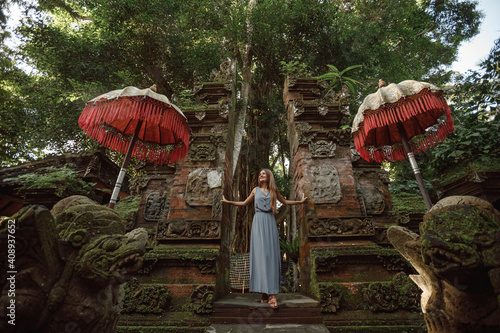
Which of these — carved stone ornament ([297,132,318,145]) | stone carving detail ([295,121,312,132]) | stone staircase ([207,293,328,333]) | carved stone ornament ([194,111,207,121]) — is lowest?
stone staircase ([207,293,328,333])

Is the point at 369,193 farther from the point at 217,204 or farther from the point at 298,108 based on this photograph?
the point at 217,204

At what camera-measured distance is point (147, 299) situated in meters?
3.24

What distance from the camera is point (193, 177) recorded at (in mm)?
4227

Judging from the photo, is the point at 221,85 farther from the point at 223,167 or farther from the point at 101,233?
the point at 101,233

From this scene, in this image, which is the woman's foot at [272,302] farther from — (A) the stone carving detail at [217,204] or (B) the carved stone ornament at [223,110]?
(B) the carved stone ornament at [223,110]

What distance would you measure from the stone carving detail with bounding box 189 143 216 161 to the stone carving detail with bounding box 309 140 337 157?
170 centimetres

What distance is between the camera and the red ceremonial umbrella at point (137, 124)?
10.2 ft

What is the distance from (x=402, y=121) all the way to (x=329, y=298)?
7.90 ft

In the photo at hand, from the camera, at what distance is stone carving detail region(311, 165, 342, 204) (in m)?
3.92

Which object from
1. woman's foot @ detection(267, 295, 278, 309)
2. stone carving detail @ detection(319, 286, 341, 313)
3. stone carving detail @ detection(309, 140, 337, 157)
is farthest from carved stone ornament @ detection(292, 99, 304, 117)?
woman's foot @ detection(267, 295, 278, 309)

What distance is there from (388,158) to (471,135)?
1892 mm

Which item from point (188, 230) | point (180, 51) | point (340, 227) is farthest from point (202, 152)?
point (180, 51)

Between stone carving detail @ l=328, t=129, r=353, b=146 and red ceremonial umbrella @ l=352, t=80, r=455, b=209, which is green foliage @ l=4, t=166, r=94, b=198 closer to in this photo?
stone carving detail @ l=328, t=129, r=353, b=146

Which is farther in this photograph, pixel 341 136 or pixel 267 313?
pixel 341 136
